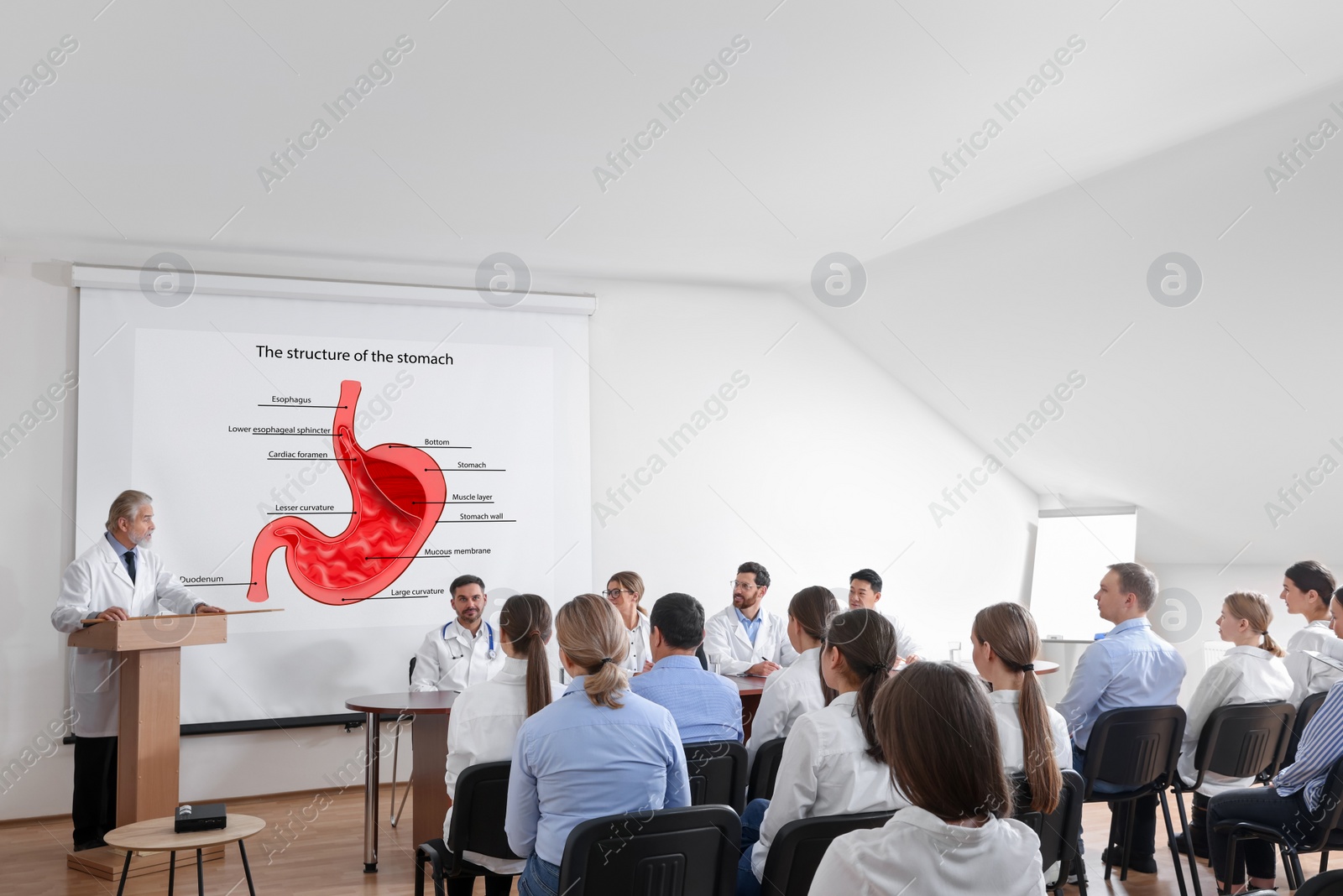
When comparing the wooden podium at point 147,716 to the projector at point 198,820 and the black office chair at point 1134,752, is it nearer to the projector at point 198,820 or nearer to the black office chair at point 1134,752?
the projector at point 198,820

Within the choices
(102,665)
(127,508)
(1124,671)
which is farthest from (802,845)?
(102,665)

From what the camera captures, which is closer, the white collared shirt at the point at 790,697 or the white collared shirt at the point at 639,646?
the white collared shirt at the point at 790,697

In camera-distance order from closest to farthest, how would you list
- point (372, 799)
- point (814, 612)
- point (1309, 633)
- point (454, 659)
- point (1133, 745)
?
point (814, 612)
point (1133, 745)
point (1309, 633)
point (372, 799)
point (454, 659)

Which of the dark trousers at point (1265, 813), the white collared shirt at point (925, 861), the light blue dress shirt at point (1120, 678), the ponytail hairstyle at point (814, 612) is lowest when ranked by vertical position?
the dark trousers at point (1265, 813)

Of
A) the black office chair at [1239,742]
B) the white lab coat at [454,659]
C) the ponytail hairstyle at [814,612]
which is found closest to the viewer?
the ponytail hairstyle at [814,612]

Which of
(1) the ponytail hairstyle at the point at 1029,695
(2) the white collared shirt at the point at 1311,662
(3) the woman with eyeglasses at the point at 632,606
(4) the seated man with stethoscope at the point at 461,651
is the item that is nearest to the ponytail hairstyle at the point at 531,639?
(1) the ponytail hairstyle at the point at 1029,695

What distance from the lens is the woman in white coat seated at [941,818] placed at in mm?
1449

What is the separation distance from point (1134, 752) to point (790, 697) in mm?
1370

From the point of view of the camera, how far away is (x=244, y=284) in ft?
18.9

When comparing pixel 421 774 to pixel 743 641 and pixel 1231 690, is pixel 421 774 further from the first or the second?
pixel 1231 690

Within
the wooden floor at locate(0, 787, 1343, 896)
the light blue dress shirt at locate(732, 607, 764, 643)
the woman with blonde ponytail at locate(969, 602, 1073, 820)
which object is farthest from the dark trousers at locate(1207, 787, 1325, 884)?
the light blue dress shirt at locate(732, 607, 764, 643)

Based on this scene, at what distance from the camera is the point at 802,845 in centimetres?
211

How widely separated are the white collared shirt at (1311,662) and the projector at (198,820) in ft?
12.9

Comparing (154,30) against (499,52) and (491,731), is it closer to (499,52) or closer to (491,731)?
(499,52)
